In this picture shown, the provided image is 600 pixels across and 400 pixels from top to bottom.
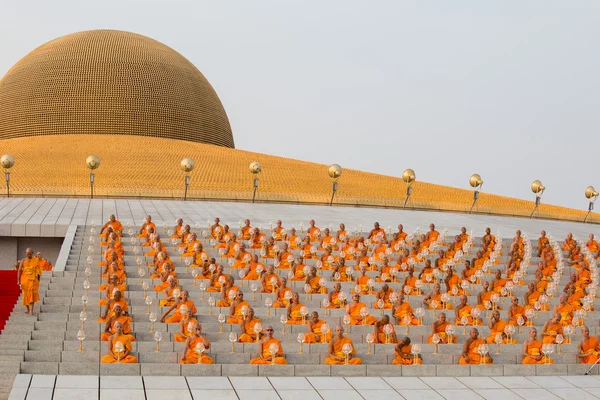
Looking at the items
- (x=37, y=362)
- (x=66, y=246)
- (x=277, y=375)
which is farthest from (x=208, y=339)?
(x=66, y=246)

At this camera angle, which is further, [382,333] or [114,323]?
[382,333]

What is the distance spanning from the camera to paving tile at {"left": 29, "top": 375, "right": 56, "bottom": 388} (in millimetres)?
9270

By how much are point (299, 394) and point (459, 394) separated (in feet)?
6.04

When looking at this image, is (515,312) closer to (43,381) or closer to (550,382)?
(550,382)

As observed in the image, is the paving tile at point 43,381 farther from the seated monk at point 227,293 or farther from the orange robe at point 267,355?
the seated monk at point 227,293

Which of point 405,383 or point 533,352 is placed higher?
point 533,352

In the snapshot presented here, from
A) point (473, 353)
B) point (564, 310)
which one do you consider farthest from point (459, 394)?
point (564, 310)

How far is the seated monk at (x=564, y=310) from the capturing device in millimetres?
13608

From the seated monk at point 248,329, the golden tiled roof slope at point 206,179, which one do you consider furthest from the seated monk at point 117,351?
the golden tiled roof slope at point 206,179

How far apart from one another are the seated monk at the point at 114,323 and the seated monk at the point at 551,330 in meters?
5.71

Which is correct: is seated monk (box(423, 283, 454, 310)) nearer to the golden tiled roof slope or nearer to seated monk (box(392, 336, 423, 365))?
seated monk (box(392, 336, 423, 365))

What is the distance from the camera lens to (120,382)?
967 centimetres

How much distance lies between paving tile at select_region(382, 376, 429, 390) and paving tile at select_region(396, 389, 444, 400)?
0.18 metres

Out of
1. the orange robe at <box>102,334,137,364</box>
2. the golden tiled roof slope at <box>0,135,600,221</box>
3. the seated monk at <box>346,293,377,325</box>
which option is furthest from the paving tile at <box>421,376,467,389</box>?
the golden tiled roof slope at <box>0,135,600,221</box>
